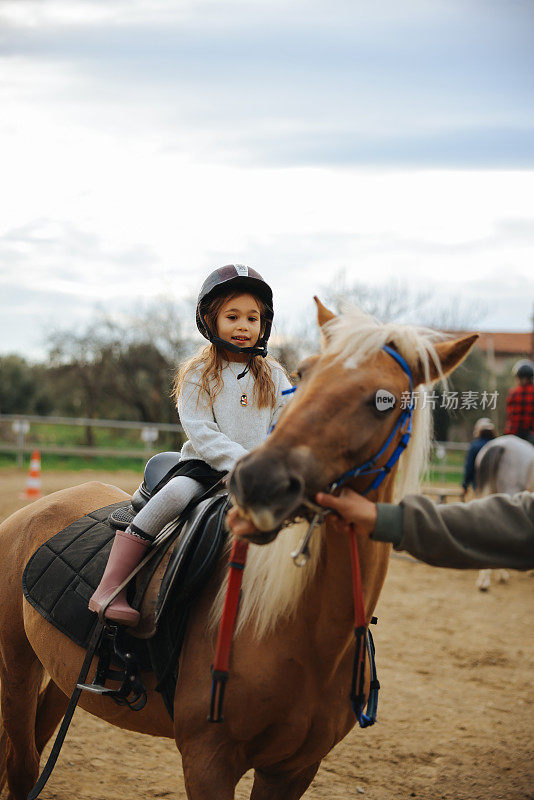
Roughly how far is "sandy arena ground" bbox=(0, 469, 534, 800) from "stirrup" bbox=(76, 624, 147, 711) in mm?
1292

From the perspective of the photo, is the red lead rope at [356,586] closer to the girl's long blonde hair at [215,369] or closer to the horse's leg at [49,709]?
the girl's long blonde hair at [215,369]

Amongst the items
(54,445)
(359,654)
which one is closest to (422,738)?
(359,654)

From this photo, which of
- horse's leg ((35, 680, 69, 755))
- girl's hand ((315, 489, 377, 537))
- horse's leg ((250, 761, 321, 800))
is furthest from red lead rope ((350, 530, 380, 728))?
horse's leg ((35, 680, 69, 755))

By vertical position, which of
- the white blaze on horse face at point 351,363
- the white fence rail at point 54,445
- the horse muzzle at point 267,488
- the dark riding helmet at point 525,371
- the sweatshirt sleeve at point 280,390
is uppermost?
the dark riding helmet at point 525,371

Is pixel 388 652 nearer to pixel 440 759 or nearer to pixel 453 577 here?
pixel 440 759

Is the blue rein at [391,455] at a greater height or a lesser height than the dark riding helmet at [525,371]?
lesser

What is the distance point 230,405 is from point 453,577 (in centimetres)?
734

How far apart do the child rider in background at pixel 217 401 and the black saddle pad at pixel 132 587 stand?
4.0 inches

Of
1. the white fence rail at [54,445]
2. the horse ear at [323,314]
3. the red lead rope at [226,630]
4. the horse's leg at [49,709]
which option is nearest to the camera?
the red lead rope at [226,630]

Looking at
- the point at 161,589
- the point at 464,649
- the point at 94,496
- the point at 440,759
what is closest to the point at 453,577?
the point at 464,649

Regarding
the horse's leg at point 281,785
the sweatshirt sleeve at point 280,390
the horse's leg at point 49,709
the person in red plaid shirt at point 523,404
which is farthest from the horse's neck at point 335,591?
the person in red plaid shirt at point 523,404

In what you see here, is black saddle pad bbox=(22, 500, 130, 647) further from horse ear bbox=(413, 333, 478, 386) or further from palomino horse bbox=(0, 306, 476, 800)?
horse ear bbox=(413, 333, 478, 386)

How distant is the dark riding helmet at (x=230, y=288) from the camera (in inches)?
103

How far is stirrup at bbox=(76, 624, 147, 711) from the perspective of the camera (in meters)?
2.27
